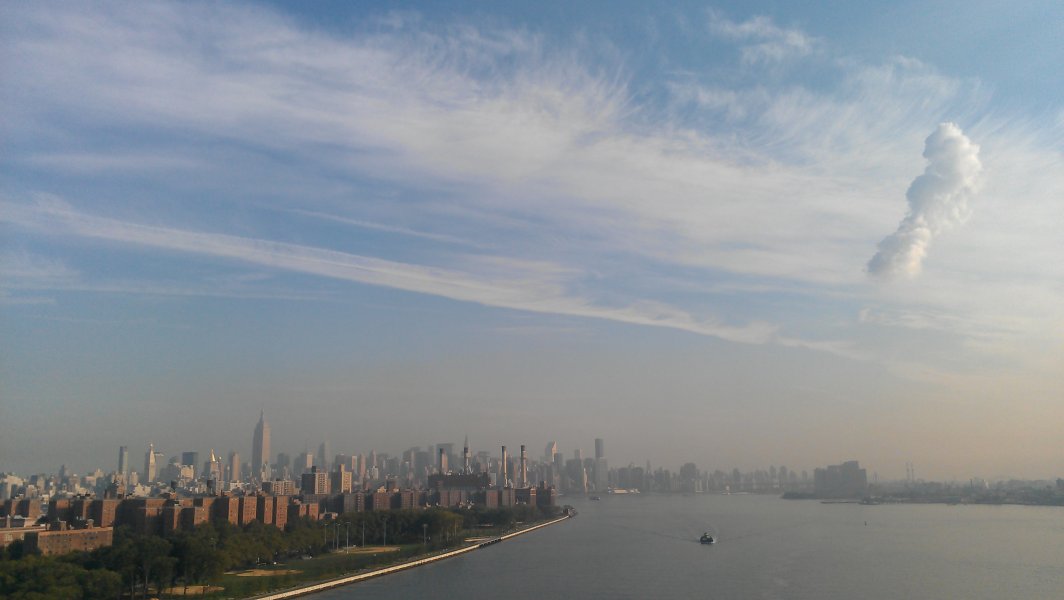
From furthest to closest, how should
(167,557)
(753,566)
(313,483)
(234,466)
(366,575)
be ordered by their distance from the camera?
(234,466), (313,483), (753,566), (366,575), (167,557)

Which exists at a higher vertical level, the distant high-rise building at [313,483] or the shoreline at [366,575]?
the distant high-rise building at [313,483]

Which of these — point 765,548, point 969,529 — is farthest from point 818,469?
point 765,548

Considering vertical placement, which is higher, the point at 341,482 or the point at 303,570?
the point at 341,482

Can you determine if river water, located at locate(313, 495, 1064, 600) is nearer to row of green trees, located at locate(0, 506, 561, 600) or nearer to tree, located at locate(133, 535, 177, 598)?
row of green trees, located at locate(0, 506, 561, 600)

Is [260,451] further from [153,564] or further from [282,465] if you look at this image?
[153,564]

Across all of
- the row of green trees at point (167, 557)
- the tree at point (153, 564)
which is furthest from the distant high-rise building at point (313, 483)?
the tree at point (153, 564)

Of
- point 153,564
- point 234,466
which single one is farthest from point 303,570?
point 234,466

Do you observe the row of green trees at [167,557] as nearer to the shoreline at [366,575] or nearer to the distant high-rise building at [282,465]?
the shoreline at [366,575]
